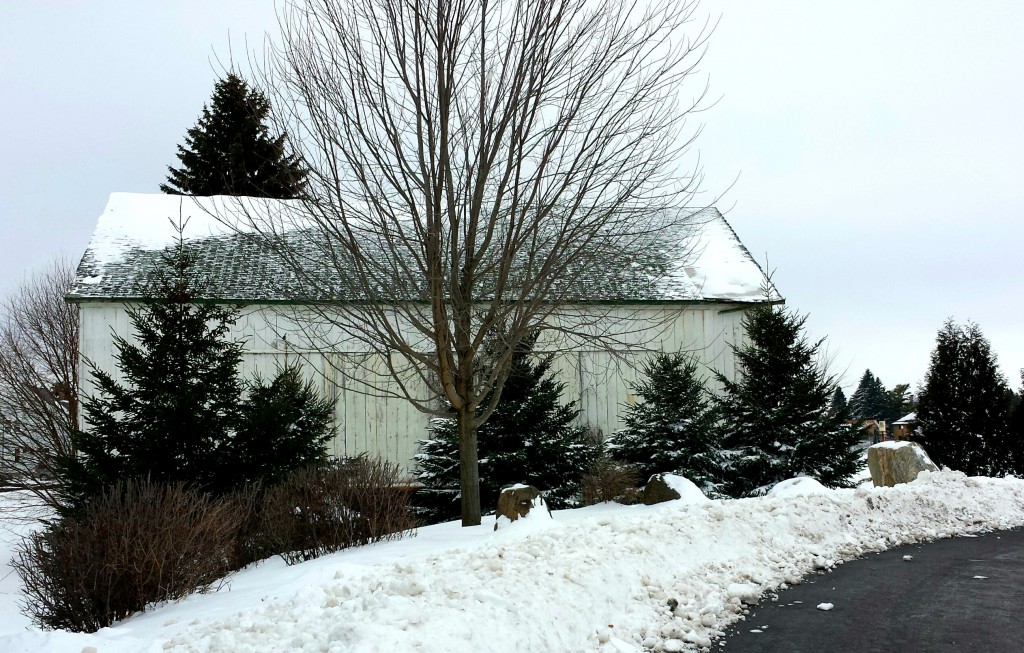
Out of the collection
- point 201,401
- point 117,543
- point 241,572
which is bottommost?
point 241,572

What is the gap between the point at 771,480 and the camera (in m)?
15.3

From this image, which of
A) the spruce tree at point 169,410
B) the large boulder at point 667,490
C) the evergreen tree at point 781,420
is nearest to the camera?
the spruce tree at point 169,410

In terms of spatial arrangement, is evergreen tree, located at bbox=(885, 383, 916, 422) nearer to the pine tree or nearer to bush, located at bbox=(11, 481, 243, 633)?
the pine tree

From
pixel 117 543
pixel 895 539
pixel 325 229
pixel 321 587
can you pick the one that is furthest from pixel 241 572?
pixel 895 539

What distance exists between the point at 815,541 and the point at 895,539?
4.55 ft

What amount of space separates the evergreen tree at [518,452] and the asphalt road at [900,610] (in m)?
6.08

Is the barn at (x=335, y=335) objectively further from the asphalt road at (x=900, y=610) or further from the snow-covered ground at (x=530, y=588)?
the asphalt road at (x=900, y=610)

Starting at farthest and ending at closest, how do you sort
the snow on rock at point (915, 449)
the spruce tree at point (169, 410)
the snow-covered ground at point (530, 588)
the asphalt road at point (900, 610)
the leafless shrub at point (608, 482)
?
the snow on rock at point (915, 449), the leafless shrub at point (608, 482), the spruce tree at point (169, 410), the asphalt road at point (900, 610), the snow-covered ground at point (530, 588)

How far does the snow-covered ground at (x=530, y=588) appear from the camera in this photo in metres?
5.24

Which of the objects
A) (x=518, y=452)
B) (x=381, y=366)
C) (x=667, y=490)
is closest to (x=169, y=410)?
(x=518, y=452)

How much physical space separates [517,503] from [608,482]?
14.2 ft

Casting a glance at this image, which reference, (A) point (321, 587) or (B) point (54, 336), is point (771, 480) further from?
(B) point (54, 336)

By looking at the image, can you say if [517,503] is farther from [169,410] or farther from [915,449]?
[915,449]

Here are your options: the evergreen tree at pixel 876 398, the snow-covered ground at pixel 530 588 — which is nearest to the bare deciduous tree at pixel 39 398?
the snow-covered ground at pixel 530 588
